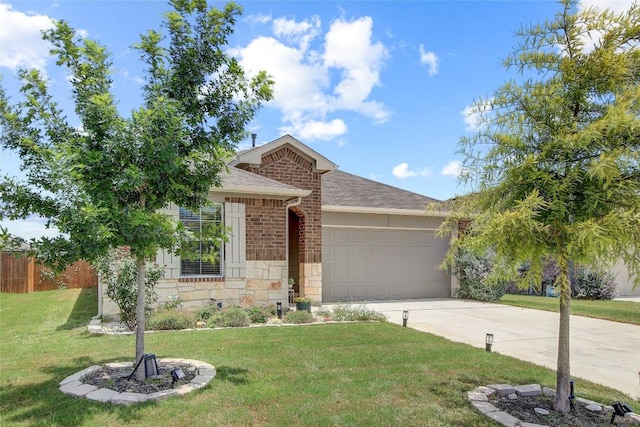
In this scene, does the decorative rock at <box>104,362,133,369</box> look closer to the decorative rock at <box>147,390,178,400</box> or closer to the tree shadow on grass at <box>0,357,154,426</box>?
the tree shadow on grass at <box>0,357,154,426</box>

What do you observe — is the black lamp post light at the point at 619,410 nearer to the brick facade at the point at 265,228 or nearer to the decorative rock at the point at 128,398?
the decorative rock at the point at 128,398

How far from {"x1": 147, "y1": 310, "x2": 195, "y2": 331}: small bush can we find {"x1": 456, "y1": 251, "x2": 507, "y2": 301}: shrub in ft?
32.0

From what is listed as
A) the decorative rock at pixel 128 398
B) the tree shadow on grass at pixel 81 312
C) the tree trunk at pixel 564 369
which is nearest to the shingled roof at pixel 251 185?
the tree shadow on grass at pixel 81 312

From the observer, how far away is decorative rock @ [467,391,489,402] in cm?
479

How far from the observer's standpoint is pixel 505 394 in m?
5.05

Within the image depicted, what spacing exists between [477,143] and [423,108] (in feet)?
23.8

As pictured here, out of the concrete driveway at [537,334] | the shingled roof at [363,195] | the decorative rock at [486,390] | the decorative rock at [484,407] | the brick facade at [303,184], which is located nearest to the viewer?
the decorative rock at [484,407]

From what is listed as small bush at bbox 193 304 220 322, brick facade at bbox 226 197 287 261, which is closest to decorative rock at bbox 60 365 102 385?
small bush at bbox 193 304 220 322

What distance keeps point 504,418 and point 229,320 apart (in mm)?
6212

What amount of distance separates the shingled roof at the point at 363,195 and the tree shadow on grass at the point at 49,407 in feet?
30.2

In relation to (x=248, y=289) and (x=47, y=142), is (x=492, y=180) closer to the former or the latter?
(x=47, y=142)

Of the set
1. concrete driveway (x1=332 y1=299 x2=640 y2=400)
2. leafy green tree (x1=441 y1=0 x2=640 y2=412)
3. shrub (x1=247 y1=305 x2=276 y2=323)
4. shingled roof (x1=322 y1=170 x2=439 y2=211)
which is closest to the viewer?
leafy green tree (x1=441 y1=0 x2=640 y2=412)

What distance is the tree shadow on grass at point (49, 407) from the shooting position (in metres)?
4.17

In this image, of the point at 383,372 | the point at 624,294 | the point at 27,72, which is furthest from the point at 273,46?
the point at 624,294
